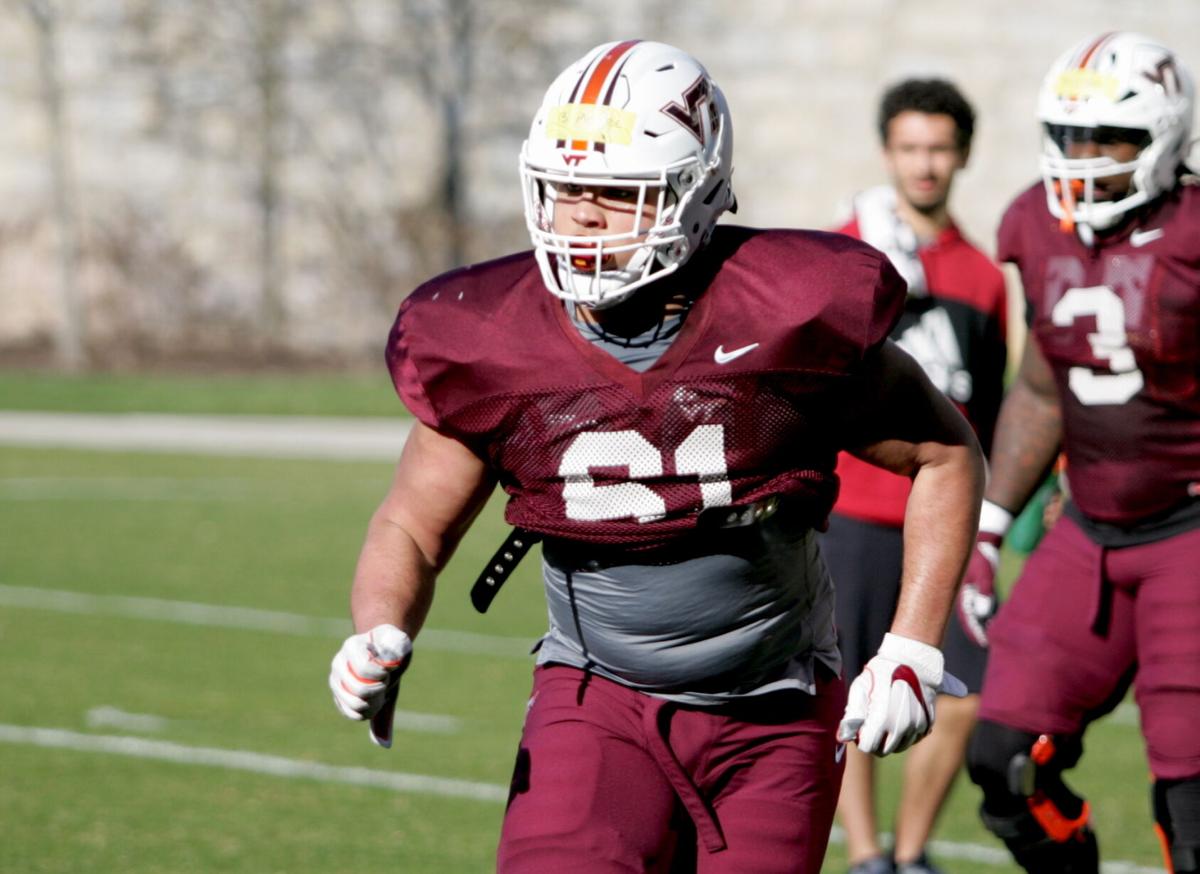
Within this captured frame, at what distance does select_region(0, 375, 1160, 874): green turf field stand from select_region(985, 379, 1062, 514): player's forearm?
1.25 metres

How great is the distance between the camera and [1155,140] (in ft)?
15.2

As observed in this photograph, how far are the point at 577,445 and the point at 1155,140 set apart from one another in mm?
1965

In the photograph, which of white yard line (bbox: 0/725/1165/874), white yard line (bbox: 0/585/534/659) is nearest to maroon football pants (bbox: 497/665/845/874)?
white yard line (bbox: 0/725/1165/874)

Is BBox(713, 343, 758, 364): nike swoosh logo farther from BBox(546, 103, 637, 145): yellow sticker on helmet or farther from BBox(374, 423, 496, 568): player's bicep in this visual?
BBox(374, 423, 496, 568): player's bicep

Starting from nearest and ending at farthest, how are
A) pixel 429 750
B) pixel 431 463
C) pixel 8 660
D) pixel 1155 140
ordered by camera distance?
pixel 431 463 < pixel 1155 140 < pixel 429 750 < pixel 8 660

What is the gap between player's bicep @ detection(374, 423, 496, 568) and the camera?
3.42 meters

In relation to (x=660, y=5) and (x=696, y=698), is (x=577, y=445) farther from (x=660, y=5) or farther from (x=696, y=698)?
(x=660, y=5)

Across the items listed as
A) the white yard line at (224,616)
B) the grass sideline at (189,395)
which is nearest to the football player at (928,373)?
the white yard line at (224,616)

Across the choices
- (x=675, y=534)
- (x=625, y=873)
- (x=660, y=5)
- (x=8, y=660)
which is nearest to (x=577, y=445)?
(x=675, y=534)

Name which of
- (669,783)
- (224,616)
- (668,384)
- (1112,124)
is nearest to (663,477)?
(668,384)

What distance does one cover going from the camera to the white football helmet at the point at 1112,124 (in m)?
4.62

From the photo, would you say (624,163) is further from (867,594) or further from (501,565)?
(867,594)

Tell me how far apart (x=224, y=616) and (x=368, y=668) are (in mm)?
6580

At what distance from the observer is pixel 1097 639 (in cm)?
468
